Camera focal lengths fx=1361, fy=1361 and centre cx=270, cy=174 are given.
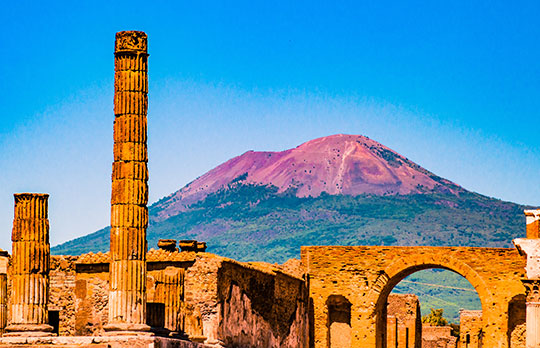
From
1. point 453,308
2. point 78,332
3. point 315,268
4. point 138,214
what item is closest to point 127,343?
point 138,214

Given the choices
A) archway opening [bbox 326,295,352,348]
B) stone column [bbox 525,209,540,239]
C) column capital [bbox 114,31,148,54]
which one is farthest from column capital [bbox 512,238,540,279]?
archway opening [bbox 326,295,352,348]

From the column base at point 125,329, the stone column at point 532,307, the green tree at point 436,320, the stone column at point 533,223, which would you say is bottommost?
the green tree at point 436,320

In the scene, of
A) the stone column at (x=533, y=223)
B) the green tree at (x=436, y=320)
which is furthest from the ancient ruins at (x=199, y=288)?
the green tree at (x=436, y=320)

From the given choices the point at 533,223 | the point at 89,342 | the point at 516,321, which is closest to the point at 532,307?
the point at 533,223

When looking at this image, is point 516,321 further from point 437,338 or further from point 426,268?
point 437,338

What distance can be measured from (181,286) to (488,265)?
16.5m

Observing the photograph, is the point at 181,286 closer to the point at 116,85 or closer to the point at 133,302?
the point at 133,302

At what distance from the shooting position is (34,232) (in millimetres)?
29391

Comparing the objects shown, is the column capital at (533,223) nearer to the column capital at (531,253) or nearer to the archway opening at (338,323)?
the column capital at (531,253)

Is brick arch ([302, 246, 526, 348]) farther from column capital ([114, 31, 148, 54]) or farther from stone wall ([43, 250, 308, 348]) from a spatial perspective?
column capital ([114, 31, 148, 54])

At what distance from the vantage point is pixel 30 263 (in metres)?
29.2

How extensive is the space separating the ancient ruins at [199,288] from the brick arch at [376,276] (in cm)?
3

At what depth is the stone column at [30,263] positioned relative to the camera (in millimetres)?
28797

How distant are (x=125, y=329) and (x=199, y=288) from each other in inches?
294
